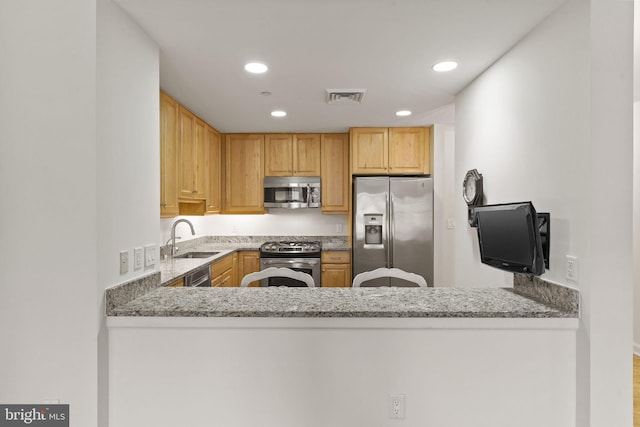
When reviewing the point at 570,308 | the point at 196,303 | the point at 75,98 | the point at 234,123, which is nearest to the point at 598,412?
the point at 570,308

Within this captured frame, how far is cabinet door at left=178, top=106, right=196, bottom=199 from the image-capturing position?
124 inches

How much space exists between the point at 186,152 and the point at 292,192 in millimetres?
1543

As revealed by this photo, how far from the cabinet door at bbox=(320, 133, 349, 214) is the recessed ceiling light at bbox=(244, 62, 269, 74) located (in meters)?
2.17

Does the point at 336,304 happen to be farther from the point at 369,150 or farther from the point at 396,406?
the point at 369,150

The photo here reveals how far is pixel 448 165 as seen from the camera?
4.18 m

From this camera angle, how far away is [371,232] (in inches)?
161

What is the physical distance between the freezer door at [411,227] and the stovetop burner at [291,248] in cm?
96

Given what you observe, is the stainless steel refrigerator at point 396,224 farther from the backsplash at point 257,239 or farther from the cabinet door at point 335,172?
the backsplash at point 257,239

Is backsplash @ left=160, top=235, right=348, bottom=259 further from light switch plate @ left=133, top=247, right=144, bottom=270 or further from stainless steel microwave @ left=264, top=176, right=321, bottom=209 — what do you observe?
light switch plate @ left=133, top=247, right=144, bottom=270

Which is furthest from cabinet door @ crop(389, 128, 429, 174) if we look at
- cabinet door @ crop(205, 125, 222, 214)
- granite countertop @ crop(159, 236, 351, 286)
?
cabinet door @ crop(205, 125, 222, 214)

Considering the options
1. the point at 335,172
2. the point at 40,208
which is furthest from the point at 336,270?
the point at 40,208

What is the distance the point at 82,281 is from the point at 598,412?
2.32m

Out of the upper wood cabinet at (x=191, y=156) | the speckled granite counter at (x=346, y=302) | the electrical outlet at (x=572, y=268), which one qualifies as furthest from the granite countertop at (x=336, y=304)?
the upper wood cabinet at (x=191, y=156)

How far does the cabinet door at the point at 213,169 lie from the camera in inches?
157
